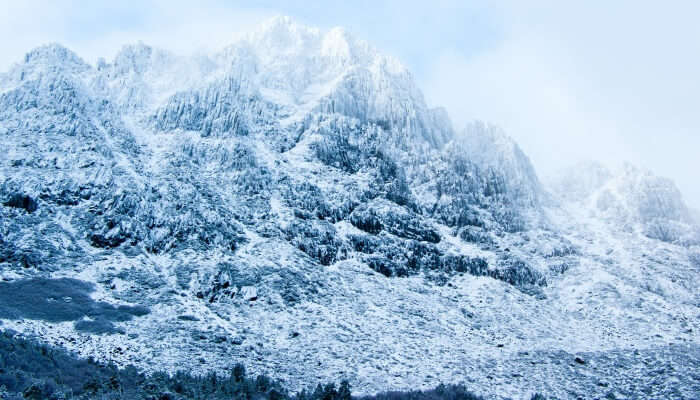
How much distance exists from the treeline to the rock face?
8.81 ft

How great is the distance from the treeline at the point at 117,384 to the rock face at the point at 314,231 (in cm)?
269

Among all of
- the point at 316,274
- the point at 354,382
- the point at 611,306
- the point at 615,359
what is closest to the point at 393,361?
the point at 354,382

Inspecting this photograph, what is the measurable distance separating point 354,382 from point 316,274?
67.9 ft

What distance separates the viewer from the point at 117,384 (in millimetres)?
36812

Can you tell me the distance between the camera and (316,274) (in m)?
65.1

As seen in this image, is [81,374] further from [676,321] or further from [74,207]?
[676,321]

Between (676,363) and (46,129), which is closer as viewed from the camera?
(676,363)

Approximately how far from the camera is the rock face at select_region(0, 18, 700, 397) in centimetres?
5209

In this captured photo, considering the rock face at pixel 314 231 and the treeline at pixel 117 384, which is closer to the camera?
the treeline at pixel 117 384

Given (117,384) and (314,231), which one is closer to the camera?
(117,384)

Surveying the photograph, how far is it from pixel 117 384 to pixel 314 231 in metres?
38.2

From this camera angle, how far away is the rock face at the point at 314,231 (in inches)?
2051

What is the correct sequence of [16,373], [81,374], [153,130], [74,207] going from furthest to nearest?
[153,130] < [74,207] < [81,374] < [16,373]

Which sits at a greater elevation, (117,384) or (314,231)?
(314,231)
